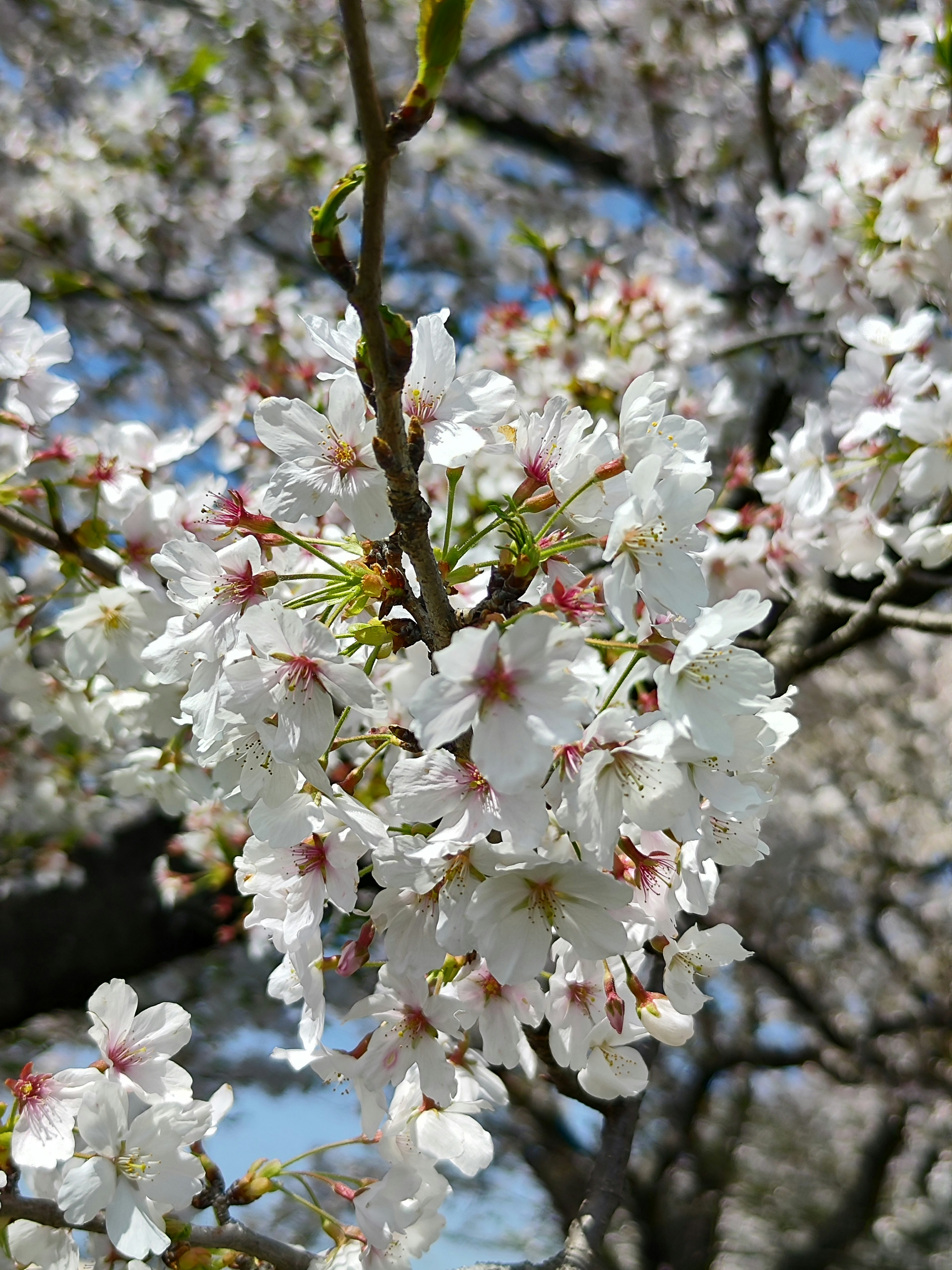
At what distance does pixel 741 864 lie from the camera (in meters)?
1.19

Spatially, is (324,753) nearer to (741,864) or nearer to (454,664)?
(454,664)

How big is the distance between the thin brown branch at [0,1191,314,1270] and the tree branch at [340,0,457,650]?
0.95 meters

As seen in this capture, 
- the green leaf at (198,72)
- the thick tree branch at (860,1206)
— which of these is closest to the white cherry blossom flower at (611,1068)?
the green leaf at (198,72)

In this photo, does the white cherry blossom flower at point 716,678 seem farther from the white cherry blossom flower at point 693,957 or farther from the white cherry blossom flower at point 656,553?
the white cherry blossom flower at point 693,957

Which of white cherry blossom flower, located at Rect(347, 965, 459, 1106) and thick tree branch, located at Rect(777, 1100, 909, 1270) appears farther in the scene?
thick tree branch, located at Rect(777, 1100, 909, 1270)

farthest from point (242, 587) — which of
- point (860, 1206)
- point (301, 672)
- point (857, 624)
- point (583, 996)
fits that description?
point (860, 1206)

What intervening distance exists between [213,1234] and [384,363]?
1.29 metres

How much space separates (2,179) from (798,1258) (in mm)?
9512

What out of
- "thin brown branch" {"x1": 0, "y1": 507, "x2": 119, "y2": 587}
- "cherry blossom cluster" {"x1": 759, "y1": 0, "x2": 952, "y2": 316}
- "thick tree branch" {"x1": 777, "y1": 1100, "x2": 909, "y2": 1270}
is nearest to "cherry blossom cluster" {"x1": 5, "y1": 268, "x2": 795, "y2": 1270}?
"thin brown branch" {"x1": 0, "y1": 507, "x2": 119, "y2": 587}

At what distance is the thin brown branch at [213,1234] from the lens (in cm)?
134

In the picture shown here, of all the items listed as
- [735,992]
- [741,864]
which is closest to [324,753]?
[741,864]

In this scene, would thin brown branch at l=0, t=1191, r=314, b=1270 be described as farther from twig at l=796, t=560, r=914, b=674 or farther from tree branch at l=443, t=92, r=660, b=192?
tree branch at l=443, t=92, r=660, b=192

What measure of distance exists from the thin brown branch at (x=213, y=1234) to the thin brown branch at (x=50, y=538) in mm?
1068

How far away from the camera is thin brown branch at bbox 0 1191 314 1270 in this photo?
4.39ft
